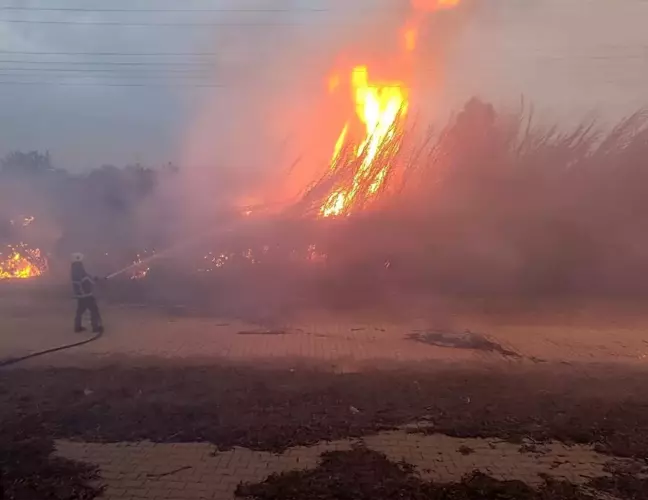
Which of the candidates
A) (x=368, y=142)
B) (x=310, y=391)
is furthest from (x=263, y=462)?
(x=368, y=142)

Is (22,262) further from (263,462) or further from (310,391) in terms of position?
(263,462)

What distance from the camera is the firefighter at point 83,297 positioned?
10266 mm

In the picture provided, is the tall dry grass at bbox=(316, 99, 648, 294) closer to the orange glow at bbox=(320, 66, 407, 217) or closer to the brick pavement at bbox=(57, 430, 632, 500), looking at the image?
the orange glow at bbox=(320, 66, 407, 217)

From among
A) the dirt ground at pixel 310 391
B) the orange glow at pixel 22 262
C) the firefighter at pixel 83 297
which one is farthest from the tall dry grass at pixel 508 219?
the orange glow at pixel 22 262

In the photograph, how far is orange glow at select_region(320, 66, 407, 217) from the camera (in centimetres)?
1405

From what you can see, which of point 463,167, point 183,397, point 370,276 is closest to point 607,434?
point 183,397

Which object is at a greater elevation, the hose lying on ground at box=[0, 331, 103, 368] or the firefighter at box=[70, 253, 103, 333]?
the firefighter at box=[70, 253, 103, 333]

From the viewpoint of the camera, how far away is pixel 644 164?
15.0m

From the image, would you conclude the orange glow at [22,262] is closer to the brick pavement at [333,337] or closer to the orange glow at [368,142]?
the brick pavement at [333,337]

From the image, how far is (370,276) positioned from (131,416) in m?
8.58

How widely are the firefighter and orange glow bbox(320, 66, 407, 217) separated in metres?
5.84

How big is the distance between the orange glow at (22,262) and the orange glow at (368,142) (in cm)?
846

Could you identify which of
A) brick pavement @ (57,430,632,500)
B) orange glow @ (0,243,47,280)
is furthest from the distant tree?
brick pavement @ (57,430,632,500)

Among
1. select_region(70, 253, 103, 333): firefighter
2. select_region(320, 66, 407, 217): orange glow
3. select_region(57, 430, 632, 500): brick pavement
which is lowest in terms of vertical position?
select_region(57, 430, 632, 500): brick pavement
